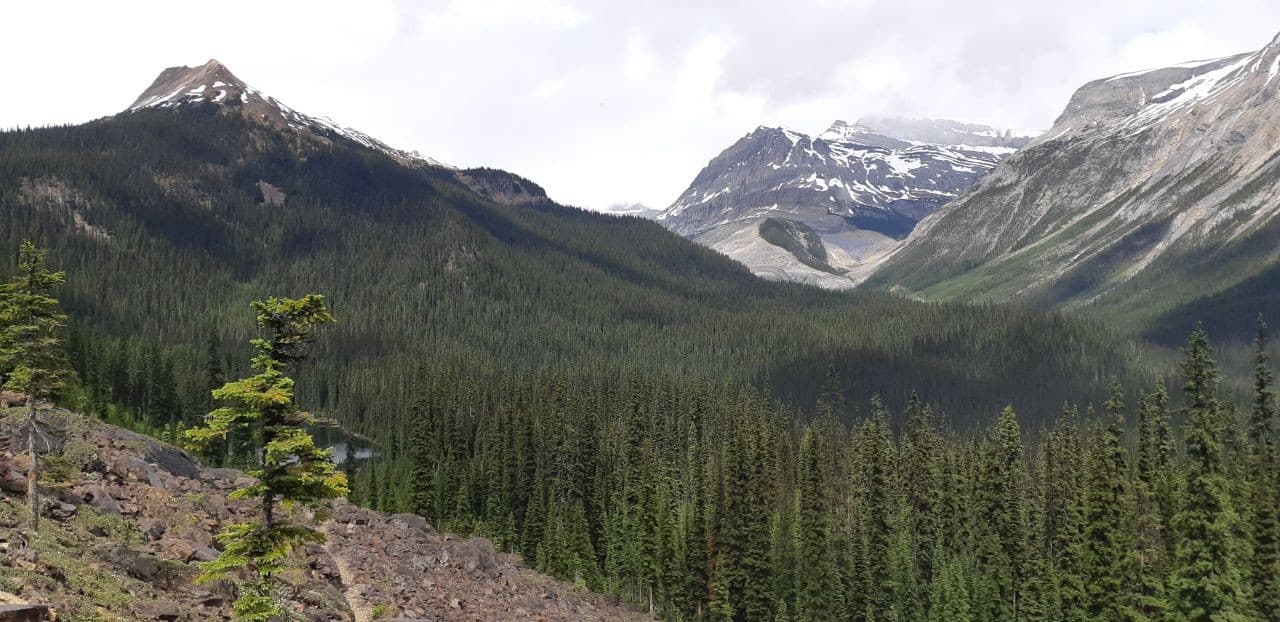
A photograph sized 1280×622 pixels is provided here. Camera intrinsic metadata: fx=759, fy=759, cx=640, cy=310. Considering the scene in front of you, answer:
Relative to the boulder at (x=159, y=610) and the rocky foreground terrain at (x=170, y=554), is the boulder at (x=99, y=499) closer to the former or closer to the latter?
the rocky foreground terrain at (x=170, y=554)

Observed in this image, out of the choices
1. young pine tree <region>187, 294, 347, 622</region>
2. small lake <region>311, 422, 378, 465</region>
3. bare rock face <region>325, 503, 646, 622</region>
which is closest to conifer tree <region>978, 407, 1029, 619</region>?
bare rock face <region>325, 503, 646, 622</region>

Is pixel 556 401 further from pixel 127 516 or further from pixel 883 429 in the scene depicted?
pixel 127 516

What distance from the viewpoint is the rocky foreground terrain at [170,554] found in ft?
73.9

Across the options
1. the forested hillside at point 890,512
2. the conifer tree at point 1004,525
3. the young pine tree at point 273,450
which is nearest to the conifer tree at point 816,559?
the forested hillside at point 890,512

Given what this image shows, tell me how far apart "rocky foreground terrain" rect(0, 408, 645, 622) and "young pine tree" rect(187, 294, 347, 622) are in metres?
4.22

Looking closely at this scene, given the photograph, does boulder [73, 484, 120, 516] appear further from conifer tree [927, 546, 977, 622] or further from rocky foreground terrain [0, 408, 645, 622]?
conifer tree [927, 546, 977, 622]

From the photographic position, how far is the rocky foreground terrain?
22531 mm

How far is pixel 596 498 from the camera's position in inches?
3895

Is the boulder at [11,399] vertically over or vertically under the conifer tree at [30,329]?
under

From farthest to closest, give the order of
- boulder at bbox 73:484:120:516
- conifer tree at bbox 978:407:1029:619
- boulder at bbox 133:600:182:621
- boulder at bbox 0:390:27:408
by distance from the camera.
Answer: conifer tree at bbox 978:407:1029:619, boulder at bbox 0:390:27:408, boulder at bbox 73:484:120:516, boulder at bbox 133:600:182:621

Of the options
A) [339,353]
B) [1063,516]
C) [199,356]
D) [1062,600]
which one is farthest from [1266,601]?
[339,353]

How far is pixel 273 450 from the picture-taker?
20297 mm

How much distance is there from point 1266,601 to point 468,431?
327ft

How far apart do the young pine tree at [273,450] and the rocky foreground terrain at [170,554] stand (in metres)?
4.22
